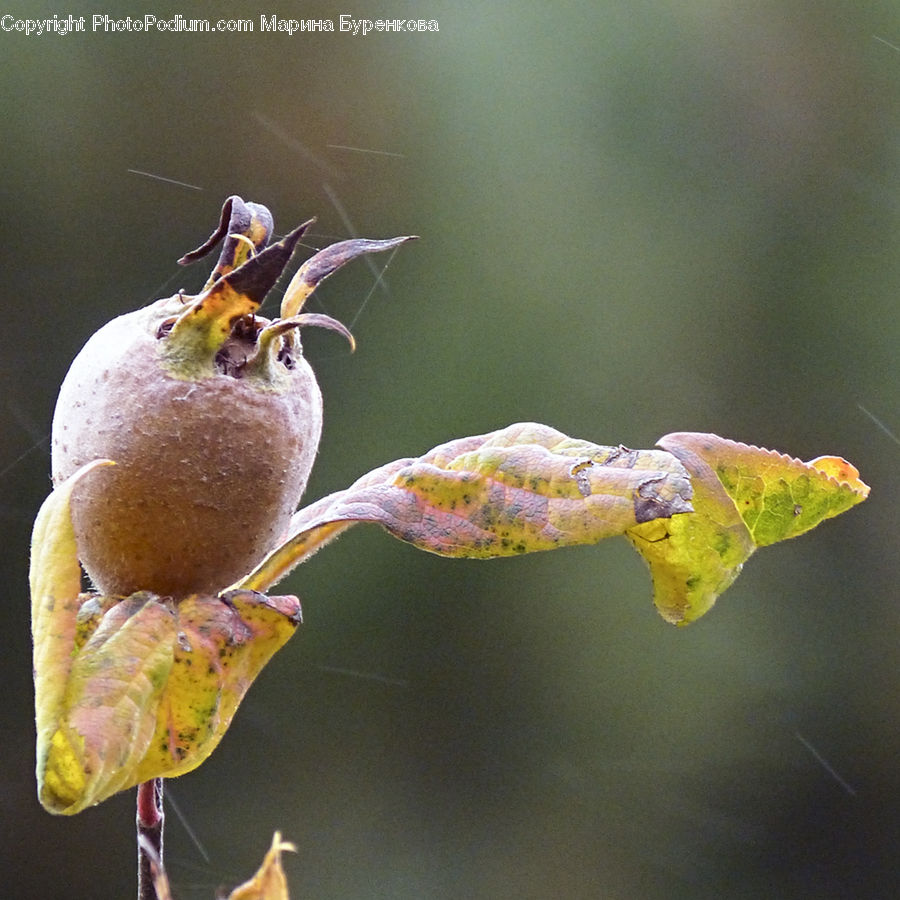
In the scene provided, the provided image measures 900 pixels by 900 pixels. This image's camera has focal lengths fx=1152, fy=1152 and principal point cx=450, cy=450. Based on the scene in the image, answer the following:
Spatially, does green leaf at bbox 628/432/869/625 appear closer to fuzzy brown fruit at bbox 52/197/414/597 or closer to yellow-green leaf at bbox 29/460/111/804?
fuzzy brown fruit at bbox 52/197/414/597

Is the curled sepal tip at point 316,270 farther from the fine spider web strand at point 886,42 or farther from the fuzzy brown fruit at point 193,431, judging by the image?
the fine spider web strand at point 886,42

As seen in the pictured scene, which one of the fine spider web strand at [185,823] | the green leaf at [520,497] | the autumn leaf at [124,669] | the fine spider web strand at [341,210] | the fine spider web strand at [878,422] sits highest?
the green leaf at [520,497]

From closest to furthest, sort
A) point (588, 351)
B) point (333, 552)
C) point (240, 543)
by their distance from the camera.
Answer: point (240, 543)
point (333, 552)
point (588, 351)

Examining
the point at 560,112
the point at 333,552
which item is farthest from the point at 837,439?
the point at 333,552

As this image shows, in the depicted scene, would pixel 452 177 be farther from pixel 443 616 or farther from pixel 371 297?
pixel 443 616

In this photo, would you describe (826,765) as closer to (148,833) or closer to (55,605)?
(148,833)

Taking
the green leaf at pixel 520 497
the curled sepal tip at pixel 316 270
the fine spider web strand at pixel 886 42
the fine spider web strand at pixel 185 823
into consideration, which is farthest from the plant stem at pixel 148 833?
the fine spider web strand at pixel 886 42

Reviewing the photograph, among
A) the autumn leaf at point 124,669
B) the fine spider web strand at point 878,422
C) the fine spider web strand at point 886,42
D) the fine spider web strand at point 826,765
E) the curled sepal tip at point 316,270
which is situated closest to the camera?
the autumn leaf at point 124,669
